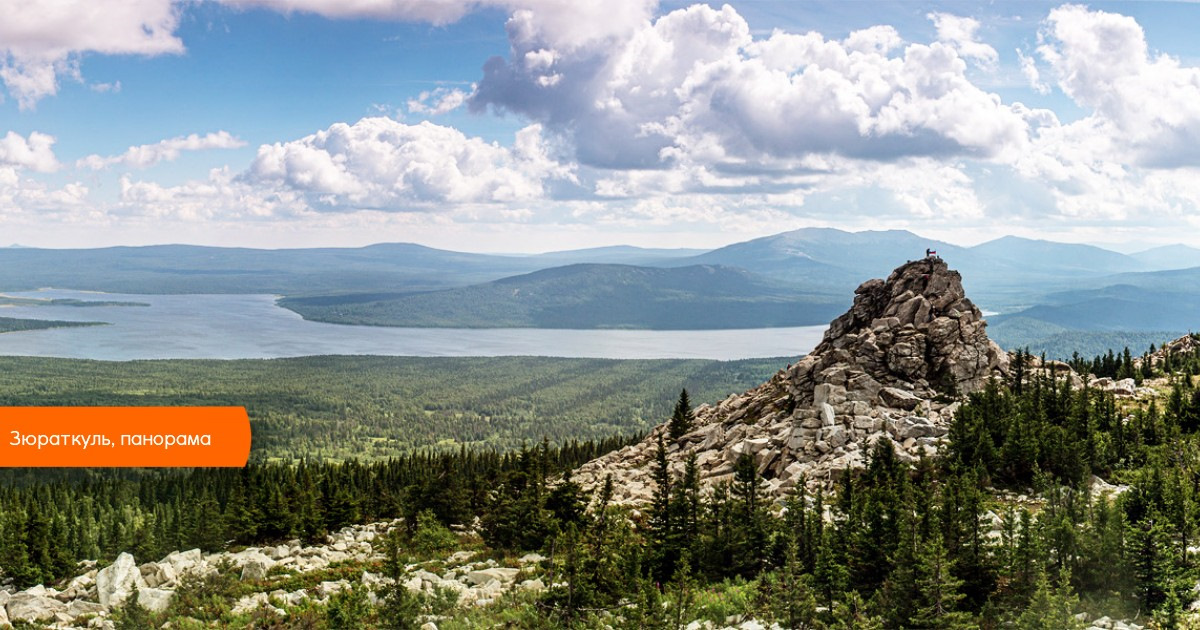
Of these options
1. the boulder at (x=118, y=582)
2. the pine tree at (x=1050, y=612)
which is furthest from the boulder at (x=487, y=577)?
the pine tree at (x=1050, y=612)

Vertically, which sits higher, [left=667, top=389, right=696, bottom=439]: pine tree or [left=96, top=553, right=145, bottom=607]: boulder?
[left=667, top=389, right=696, bottom=439]: pine tree

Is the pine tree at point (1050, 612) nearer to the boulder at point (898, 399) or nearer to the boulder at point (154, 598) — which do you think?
the boulder at point (898, 399)

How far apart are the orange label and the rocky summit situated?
32714 mm

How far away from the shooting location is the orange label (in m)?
52.4

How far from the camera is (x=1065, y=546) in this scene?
37344 millimetres

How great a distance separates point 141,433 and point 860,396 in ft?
197

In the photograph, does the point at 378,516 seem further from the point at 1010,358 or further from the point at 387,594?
the point at 1010,358

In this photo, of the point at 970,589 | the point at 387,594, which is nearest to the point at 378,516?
the point at 387,594

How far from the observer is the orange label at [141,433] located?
52406 mm

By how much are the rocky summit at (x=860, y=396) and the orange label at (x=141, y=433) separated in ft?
107

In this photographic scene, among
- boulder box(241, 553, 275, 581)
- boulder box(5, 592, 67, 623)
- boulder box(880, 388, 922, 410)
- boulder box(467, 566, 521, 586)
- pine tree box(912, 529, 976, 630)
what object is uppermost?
boulder box(880, 388, 922, 410)

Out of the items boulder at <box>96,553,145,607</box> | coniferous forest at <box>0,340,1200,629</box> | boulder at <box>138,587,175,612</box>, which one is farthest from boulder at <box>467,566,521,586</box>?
boulder at <box>96,553,145,607</box>

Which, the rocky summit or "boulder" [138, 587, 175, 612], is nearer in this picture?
"boulder" [138, 587, 175, 612]

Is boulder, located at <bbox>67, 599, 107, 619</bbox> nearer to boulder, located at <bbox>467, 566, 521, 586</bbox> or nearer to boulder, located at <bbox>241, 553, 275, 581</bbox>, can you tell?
boulder, located at <bbox>241, 553, 275, 581</bbox>
